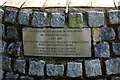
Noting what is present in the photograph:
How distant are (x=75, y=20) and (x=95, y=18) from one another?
0.18 meters

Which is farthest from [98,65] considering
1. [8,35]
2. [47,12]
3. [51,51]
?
[8,35]

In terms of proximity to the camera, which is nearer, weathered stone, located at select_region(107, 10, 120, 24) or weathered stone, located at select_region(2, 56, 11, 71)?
weathered stone, located at select_region(107, 10, 120, 24)

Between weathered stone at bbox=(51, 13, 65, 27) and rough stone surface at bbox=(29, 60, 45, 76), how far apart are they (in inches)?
15.0

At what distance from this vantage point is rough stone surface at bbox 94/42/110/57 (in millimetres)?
3006

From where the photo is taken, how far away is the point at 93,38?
2994mm

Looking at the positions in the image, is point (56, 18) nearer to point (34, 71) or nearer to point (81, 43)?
point (81, 43)

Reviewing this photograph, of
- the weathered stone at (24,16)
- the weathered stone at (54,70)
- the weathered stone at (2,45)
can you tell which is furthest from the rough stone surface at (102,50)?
the weathered stone at (2,45)

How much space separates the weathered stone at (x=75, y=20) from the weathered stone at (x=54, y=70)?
1.31 feet

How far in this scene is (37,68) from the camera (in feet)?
10.1

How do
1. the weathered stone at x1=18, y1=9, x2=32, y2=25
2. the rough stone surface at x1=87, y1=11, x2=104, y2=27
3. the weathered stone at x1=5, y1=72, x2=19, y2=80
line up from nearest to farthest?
the rough stone surface at x1=87, y1=11, x2=104, y2=27, the weathered stone at x1=18, y1=9, x2=32, y2=25, the weathered stone at x1=5, y1=72, x2=19, y2=80

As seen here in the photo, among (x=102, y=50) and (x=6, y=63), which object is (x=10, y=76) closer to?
(x=6, y=63)

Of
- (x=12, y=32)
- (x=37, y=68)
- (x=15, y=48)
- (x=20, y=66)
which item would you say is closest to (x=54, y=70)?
(x=37, y=68)

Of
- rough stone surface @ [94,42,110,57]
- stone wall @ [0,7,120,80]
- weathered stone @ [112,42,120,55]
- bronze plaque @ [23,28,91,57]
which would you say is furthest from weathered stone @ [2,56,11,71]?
weathered stone @ [112,42,120,55]

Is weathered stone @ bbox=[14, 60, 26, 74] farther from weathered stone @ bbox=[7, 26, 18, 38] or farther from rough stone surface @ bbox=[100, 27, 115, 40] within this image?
rough stone surface @ bbox=[100, 27, 115, 40]
